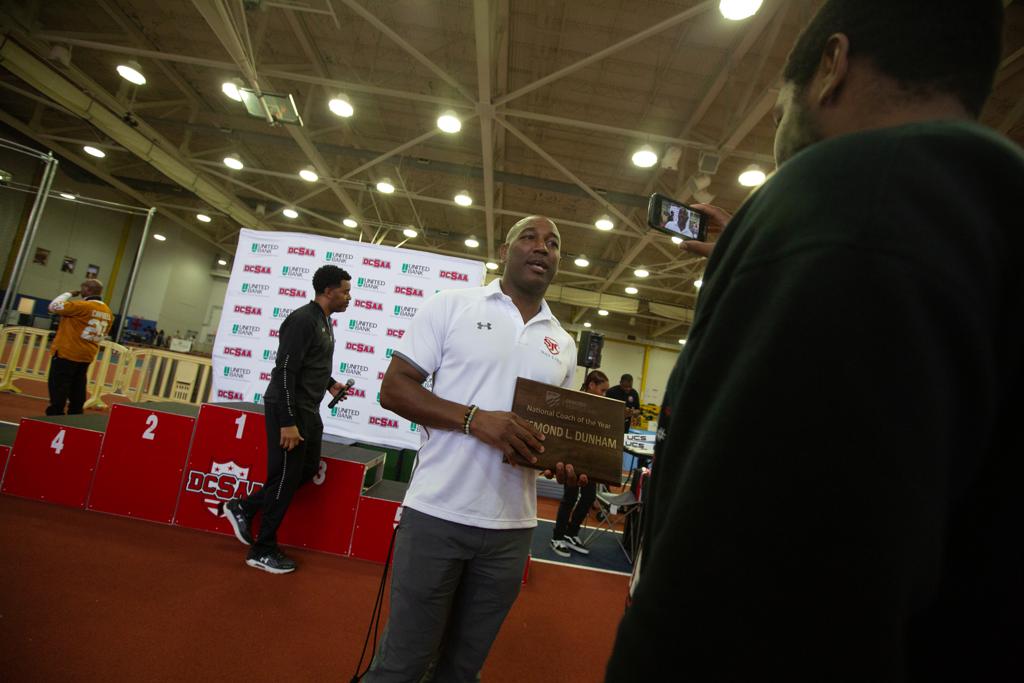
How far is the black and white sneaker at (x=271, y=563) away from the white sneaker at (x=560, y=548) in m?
2.49

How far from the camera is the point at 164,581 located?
2896 mm

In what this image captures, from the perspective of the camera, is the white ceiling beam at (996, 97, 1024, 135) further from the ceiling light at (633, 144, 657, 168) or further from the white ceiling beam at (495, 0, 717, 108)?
the ceiling light at (633, 144, 657, 168)

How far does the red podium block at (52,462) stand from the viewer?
12.5 ft

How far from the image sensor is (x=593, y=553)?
490cm

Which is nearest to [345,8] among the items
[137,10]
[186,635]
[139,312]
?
[137,10]

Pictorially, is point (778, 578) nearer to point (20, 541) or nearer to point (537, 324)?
point (537, 324)

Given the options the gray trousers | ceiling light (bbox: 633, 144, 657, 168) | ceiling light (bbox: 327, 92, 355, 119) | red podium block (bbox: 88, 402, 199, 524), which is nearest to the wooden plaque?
the gray trousers

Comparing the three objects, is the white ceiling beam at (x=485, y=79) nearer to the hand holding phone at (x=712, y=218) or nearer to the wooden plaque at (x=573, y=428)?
the hand holding phone at (x=712, y=218)

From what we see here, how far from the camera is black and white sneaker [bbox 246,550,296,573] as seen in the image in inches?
128

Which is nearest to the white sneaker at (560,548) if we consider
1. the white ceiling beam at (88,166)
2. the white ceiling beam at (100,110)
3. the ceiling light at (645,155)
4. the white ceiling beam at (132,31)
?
the ceiling light at (645,155)

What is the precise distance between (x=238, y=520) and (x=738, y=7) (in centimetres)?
566

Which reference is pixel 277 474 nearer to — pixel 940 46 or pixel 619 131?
pixel 940 46

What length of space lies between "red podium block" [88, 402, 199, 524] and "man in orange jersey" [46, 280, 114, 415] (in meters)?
2.28

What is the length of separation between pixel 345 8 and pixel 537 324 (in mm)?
6374
